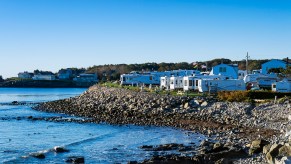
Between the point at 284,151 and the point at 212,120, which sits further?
the point at 212,120

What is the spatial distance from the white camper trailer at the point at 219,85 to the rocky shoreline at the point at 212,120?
620 cm

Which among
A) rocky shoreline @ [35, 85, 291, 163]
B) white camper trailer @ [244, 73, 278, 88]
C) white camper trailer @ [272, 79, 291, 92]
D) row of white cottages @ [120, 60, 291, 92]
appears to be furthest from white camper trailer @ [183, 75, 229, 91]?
white camper trailer @ [272, 79, 291, 92]

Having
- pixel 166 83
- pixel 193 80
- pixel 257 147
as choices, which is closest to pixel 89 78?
pixel 166 83

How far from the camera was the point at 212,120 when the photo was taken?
4050 centimetres

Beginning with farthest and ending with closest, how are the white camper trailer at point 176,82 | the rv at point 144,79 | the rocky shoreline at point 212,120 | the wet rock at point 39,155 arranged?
the rv at point 144,79 → the white camper trailer at point 176,82 → the wet rock at point 39,155 → the rocky shoreline at point 212,120

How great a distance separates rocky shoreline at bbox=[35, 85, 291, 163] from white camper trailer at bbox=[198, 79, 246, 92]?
6205mm

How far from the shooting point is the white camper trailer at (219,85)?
185ft

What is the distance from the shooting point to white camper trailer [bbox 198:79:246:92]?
56.4 metres

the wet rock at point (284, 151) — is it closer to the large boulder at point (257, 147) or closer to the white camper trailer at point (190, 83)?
the large boulder at point (257, 147)

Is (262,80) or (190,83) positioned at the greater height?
(262,80)

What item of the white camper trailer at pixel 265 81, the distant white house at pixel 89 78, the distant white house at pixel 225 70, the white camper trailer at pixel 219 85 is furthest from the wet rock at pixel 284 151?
the distant white house at pixel 89 78

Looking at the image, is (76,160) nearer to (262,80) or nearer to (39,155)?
(39,155)

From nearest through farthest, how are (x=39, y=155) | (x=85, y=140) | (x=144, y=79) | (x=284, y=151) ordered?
(x=284, y=151)
(x=39, y=155)
(x=85, y=140)
(x=144, y=79)

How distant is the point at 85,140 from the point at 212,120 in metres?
12.2
